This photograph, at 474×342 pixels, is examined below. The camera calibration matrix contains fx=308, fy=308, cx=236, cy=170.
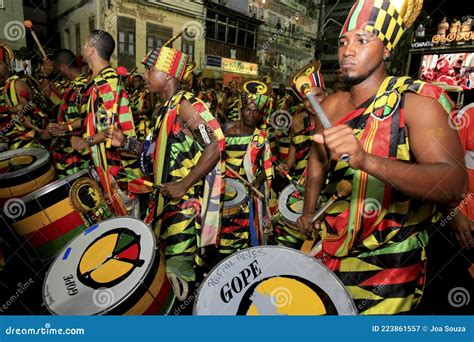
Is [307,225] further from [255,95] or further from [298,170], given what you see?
[255,95]

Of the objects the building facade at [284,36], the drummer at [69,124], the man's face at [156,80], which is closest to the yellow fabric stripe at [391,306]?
the man's face at [156,80]

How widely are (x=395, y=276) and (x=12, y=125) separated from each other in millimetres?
4498

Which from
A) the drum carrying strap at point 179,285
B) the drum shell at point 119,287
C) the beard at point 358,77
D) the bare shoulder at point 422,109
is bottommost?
the drum carrying strap at point 179,285

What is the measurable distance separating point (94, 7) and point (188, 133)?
42.6ft

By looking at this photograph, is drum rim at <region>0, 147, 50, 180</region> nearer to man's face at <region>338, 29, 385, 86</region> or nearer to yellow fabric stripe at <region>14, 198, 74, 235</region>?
yellow fabric stripe at <region>14, 198, 74, 235</region>

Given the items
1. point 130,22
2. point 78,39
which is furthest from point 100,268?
point 130,22

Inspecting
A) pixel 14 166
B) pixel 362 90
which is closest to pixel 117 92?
pixel 14 166

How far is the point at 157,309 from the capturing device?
5.02 feet

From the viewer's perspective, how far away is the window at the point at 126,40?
46.3ft

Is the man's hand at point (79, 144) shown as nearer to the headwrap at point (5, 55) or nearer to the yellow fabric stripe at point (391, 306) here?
the headwrap at point (5, 55)

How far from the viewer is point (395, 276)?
131 cm

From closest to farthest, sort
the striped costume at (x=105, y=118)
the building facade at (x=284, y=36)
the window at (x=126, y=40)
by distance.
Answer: the striped costume at (x=105, y=118) → the window at (x=126, y=40) → the building facade at (x=284, y=36)

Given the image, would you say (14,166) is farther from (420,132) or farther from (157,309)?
(420,132)

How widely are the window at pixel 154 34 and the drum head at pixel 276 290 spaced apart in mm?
15566
